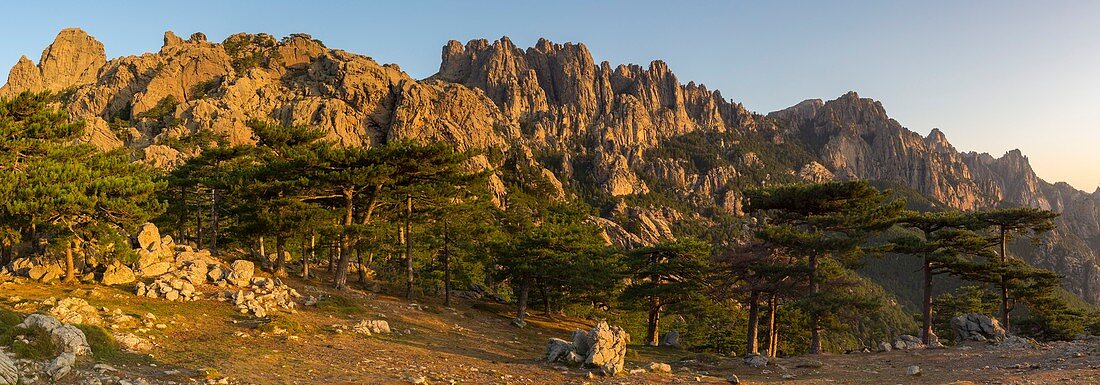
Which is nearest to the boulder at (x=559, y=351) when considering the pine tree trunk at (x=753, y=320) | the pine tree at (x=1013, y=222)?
the pine tree trunk at (x=753, y=320)

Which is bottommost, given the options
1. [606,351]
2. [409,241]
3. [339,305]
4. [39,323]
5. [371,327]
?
[371,327]

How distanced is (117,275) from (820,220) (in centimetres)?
3284

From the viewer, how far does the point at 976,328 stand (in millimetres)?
40094

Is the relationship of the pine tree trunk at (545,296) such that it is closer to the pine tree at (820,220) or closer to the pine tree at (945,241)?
the pine tree at (820,220)

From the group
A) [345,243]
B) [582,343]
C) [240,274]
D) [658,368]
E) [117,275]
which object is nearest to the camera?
[658,368]

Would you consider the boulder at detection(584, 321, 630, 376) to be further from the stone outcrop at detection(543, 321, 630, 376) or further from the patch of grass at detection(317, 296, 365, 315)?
the patch of grass at detection(317, 296, 365, 315)

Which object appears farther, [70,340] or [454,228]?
[454,228]

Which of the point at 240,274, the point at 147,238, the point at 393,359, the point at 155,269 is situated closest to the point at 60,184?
the point at 155,269

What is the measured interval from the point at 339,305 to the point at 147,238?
9.18 m

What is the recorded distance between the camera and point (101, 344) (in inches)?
494

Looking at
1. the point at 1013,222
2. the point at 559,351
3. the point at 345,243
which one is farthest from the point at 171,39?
the point at 1013,222

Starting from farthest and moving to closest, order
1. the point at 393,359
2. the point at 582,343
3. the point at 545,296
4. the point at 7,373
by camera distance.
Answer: the point at 545,296
the point at 582,343
the point at 393,359
the point at 7,373

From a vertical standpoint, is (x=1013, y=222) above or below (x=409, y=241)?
above

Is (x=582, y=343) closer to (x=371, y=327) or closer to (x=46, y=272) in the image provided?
(x=371, y=327)
